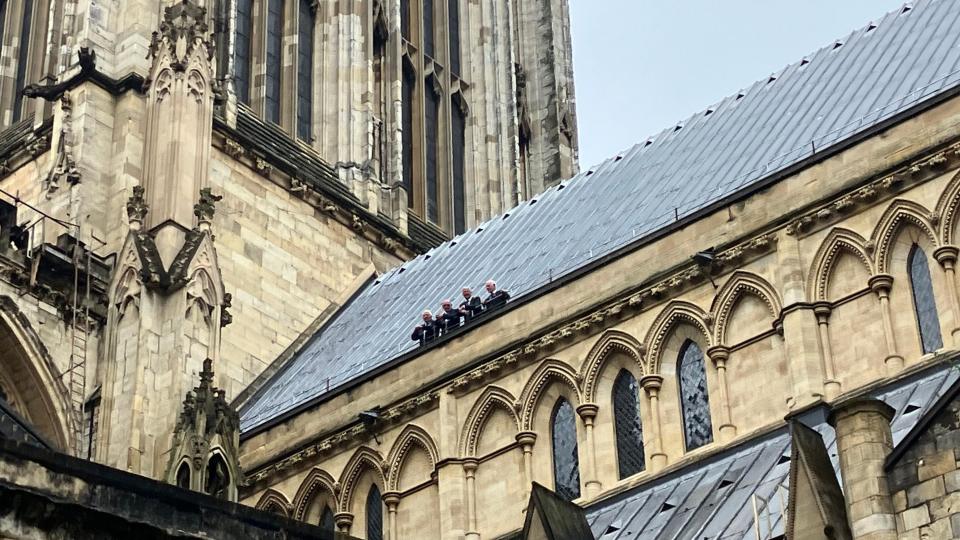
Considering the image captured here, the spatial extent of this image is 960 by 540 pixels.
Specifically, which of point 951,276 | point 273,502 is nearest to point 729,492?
point 951,276

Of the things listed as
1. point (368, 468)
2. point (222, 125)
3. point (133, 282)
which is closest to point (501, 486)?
point (368, 468)

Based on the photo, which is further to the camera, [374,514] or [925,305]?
[374,514]

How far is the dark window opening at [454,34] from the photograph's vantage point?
44.7m

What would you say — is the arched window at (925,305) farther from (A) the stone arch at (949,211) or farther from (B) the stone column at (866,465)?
(B) the stone column at (866,465)

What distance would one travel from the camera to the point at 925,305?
78.3 ft

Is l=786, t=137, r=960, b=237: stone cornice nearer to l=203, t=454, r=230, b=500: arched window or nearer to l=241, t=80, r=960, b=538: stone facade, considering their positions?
l=241, t=80, r=960, b=538: stone facade

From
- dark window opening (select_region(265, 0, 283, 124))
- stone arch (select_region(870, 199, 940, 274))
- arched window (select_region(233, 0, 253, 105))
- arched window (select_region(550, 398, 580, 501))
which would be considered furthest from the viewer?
dark window opening (select_region(265, 0, 283, 124))

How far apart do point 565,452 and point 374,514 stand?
3.17 metres

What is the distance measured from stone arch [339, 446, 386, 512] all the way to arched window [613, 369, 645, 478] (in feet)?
12.7

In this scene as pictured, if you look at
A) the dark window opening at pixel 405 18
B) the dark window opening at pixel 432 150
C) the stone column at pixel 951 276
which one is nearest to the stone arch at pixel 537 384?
the stone column at pixel 951 276

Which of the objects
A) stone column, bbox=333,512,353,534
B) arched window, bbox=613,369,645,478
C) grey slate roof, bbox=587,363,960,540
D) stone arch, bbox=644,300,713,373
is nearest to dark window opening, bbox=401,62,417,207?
stone column, bbox=333,512,353,534

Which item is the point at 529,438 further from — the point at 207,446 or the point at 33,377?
the point at 33,377

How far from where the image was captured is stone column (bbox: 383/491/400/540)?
91.8 feet

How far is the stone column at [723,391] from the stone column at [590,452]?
6.08ft
